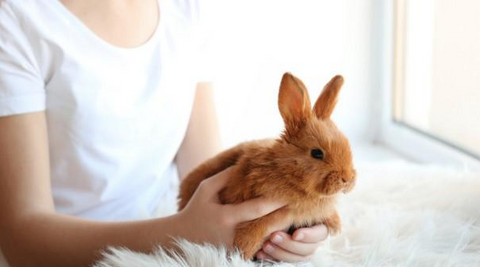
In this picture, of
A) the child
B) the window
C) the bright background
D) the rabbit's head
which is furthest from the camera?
the bright background

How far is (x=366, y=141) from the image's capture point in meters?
1.50

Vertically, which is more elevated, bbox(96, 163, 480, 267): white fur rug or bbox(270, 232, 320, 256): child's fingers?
bbox(270, 232, 320, 256): child's fingers

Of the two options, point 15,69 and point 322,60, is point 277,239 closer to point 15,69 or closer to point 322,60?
point 15,69

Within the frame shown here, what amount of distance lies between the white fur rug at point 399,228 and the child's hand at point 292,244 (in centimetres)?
2

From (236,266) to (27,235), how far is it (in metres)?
0.30

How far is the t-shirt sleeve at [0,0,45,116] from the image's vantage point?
2.45 feet

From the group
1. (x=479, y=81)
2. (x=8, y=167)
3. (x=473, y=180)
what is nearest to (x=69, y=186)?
(x=8, y=167)

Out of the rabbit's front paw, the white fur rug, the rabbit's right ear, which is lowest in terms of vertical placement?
the white fur rug

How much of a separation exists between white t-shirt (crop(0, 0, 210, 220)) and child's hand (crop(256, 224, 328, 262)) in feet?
1.11

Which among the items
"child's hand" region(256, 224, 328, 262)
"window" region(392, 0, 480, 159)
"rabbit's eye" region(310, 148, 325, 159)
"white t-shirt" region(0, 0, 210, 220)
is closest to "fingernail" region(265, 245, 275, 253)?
"child's hand" region(256, 224, 328, 262)

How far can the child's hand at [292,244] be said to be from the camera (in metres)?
0.62

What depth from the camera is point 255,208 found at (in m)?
0.60

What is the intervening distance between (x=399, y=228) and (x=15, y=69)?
1.75 ft

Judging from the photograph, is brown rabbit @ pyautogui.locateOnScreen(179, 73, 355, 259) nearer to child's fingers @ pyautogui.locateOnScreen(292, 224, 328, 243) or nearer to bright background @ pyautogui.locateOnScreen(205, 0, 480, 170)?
child's fingers @ pyautogui.locateOnScreen(292, 224, 328, 243)
